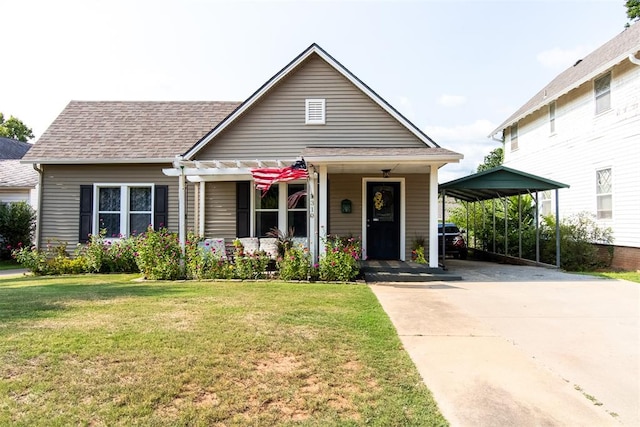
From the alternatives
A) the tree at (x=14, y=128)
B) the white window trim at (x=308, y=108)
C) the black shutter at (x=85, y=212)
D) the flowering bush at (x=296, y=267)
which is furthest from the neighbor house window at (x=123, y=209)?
the tree at (x=14, y=128)

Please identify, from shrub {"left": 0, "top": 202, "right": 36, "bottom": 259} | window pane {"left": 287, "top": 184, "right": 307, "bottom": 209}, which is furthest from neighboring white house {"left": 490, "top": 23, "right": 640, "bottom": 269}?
shrub {"left": 0, "top": 202, "right": 36, "bottom": 259}

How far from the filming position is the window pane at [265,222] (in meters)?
11.3

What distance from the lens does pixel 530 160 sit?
17.1 meters

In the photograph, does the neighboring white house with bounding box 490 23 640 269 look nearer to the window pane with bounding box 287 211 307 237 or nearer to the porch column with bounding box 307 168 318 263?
the porch column with bounding box 307 168 318 263

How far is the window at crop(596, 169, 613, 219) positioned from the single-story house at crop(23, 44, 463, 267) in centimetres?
596

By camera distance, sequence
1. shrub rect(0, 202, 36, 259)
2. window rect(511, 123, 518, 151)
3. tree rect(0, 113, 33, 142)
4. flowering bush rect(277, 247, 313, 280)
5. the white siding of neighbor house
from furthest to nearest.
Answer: tree rect(0, 113, 33, 142)
window rect(511, 123, 518, 151)
shrub rect(0, 202, 36, 259)
the white siding of neighbor house
flowering bush rect(277, 247, 313, 280)

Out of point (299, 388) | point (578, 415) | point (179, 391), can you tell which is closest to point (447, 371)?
point (578, 415)

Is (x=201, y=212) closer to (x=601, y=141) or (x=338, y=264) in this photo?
(x=338, y=264)

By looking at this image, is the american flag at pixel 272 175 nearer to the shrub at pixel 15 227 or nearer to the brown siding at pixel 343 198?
the brown siding at pixel 343 198

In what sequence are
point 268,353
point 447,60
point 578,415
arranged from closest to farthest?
point 578,415
point 268,353
point 447,60

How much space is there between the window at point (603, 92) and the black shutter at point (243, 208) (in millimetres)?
11457

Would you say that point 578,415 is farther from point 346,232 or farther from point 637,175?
point 637,175

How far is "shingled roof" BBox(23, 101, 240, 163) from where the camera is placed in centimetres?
1184

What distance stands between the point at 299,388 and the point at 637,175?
1201 cm
